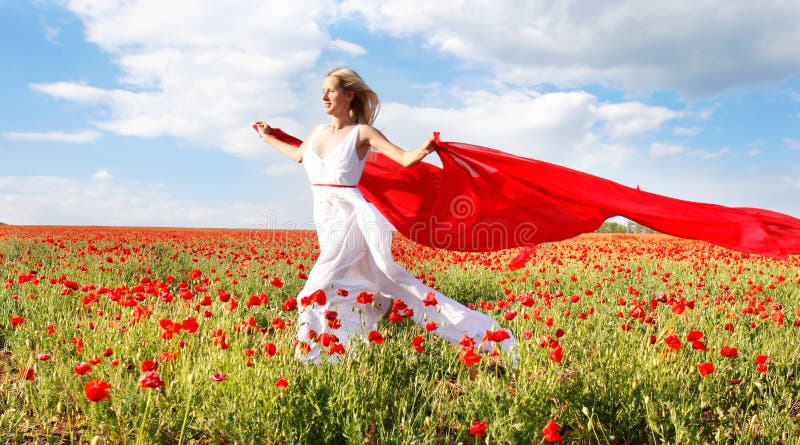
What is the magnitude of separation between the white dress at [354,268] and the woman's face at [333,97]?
26cm

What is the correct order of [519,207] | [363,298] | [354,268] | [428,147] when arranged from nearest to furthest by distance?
[363,298], [428,147], [354,268], [519,207]

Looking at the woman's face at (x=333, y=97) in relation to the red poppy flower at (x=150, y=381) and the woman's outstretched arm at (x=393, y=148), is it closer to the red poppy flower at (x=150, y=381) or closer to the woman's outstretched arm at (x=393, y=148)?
the woman's outstretched arm at (x=393, y=148)

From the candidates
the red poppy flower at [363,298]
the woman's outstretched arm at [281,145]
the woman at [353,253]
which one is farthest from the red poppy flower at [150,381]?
the woman's outstretched arm at [281,145]

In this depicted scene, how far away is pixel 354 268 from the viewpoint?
465 centimetres

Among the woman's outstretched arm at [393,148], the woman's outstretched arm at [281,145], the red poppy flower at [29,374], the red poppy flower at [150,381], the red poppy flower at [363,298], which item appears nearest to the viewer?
the red poppy flower at [150,381]

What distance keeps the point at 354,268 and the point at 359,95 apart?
1508 mm

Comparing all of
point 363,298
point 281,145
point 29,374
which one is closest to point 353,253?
point 363,298

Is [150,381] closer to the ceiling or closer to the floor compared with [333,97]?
closer to the floor

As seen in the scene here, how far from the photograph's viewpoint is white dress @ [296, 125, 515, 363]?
176 inches

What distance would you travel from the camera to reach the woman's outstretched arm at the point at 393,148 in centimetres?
439

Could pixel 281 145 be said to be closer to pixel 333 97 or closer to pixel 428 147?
pixel 333 97

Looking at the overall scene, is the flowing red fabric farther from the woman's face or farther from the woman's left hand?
the woman's face

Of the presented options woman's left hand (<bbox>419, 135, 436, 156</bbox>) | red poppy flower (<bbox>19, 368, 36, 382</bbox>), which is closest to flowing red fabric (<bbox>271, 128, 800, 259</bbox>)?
woman's left hand (<bbox>419, 135, 436, 156</bbox>)

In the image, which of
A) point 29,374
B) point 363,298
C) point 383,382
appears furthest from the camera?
point 363,298
